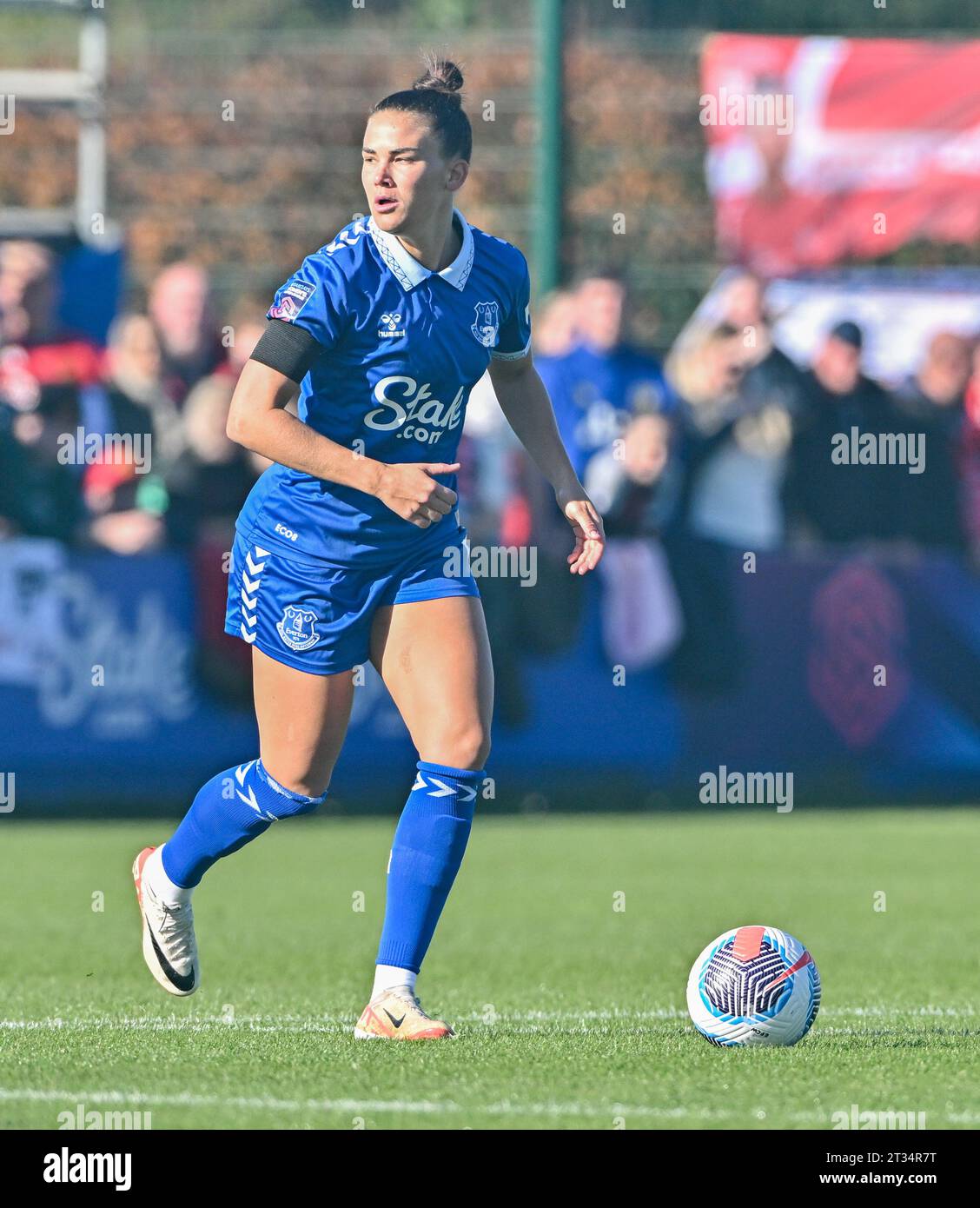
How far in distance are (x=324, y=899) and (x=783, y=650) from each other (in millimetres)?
4425

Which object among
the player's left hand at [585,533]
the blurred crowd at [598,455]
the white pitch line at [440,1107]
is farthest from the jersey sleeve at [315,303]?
the blurred crowd at [598,455]

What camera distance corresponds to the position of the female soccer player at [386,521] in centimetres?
631

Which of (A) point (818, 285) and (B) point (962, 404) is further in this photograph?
(A) point (818, 285)

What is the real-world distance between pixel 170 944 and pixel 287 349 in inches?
70.9

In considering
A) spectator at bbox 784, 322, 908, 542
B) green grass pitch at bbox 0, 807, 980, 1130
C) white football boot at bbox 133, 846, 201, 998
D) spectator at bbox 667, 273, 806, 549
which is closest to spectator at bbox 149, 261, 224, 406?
green grass pitch at bbox 0, 807, 980, 1130

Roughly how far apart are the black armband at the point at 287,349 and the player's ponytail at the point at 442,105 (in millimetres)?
609

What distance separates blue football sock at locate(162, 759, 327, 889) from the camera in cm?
670

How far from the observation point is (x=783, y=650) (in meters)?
14.0

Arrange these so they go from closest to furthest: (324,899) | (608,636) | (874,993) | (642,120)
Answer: (874,993) < (324,899) < (608,636) < (642,120)

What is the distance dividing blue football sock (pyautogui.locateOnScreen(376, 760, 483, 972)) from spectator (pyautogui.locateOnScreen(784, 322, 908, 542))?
8.10 meters

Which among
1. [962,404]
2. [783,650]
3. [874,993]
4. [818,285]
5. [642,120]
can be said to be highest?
[642,120]
